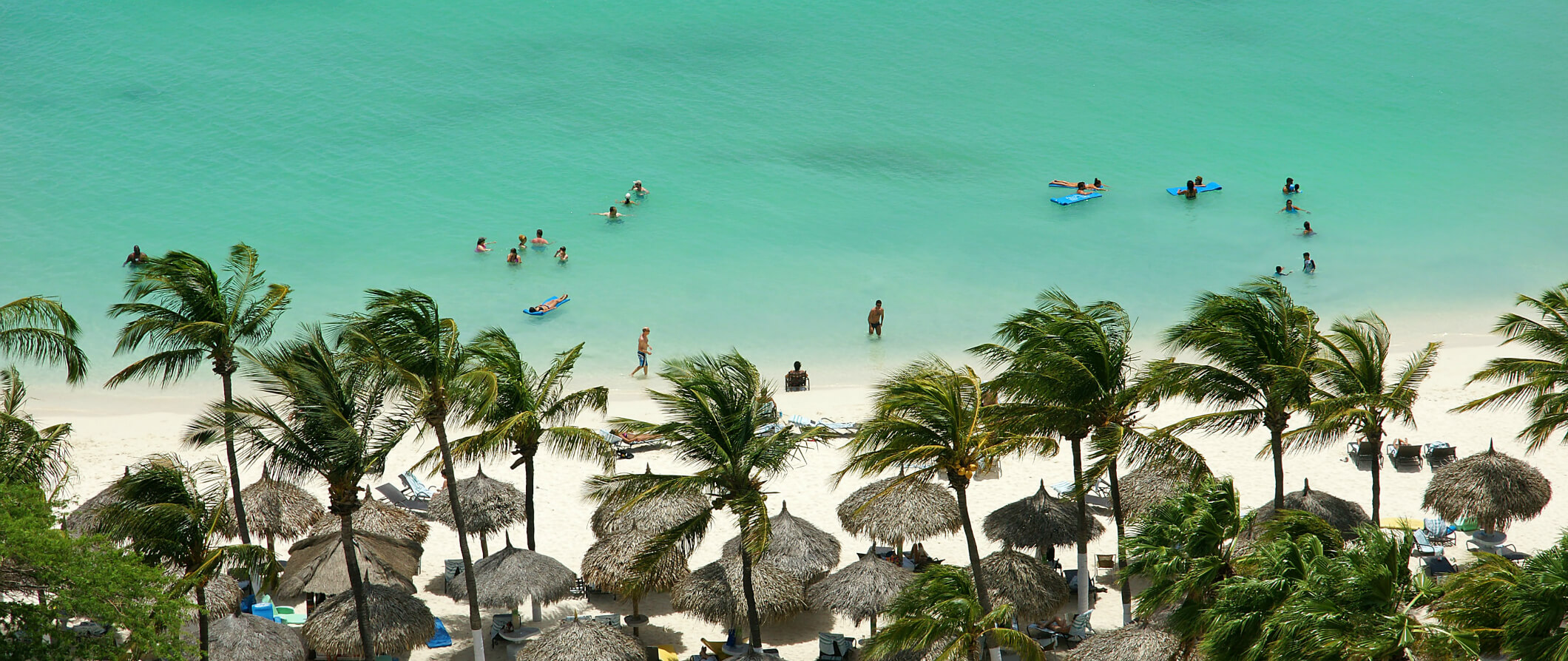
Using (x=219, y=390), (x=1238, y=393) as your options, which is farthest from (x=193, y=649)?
(x=219, y=390)

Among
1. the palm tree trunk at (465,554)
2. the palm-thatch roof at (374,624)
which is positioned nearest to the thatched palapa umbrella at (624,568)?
the palm tree trunk at (465,554)

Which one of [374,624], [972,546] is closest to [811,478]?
[972,546]

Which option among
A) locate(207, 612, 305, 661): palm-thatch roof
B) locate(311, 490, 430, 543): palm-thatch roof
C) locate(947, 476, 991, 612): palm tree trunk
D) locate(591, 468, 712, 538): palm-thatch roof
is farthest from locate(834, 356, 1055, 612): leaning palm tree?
locate(311, 490, 430, 543): palm-thatch roof

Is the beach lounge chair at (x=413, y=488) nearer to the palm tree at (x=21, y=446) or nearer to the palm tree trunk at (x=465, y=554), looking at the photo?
the palm tree trunk at (x=465, y=554)

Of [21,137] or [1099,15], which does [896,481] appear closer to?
[21,137]

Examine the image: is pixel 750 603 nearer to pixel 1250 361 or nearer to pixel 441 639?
pixel 441 639

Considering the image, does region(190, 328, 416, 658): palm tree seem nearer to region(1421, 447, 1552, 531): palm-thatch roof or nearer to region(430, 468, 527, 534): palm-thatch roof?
region(430, 468, 527, 534): palm-thatch roof
